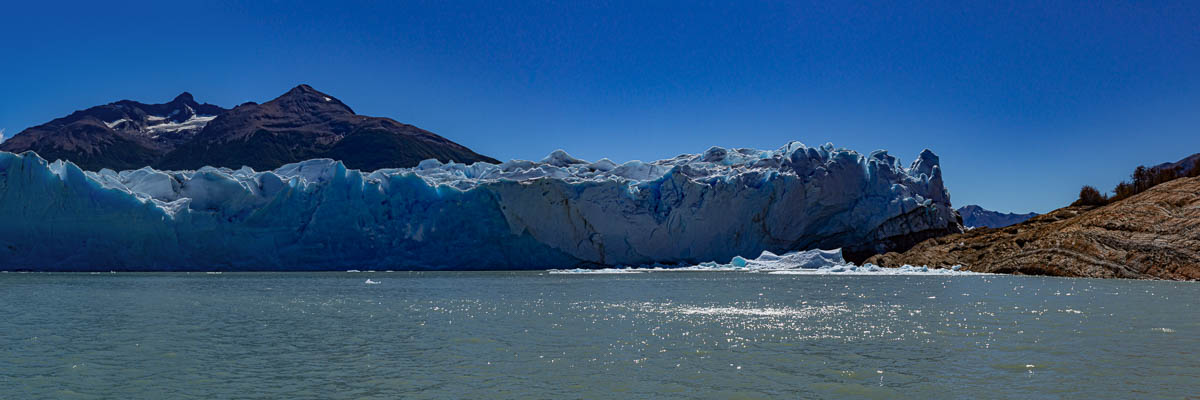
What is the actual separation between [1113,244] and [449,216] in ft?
74.1

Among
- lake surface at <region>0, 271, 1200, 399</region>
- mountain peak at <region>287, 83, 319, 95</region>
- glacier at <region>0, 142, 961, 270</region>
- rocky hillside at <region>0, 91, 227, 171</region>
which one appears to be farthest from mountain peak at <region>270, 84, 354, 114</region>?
lake surface at <region>0, 271, 1200, 399</region>

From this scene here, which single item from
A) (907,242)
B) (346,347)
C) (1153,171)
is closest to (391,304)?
(346,347)

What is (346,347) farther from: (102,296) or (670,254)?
(670,254)

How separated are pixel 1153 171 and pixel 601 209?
74.2 feet

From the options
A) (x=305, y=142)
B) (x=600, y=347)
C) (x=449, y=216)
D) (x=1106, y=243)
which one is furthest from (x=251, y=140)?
(x=600, y=347)

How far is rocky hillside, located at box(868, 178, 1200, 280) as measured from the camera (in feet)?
75.6

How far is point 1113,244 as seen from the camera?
24422 millimetres

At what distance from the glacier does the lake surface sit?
14607 mm

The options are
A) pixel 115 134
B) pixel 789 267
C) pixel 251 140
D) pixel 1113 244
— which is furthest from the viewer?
pixel 115 134

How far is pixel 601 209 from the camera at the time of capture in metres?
32.6

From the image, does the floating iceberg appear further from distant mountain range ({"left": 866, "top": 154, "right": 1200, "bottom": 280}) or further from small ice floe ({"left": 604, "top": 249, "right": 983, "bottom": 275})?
distant mountain range ({"left": 866, "top": 154, "right": 1200, "bottom": 280})

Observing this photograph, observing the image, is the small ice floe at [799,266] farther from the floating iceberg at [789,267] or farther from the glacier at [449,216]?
the glacier at [449,216]

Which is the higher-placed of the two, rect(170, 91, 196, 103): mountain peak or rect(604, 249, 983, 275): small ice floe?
rect(170, 91, 196, 103): mountain peak

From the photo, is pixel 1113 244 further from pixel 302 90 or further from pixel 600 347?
pixel 302 90
